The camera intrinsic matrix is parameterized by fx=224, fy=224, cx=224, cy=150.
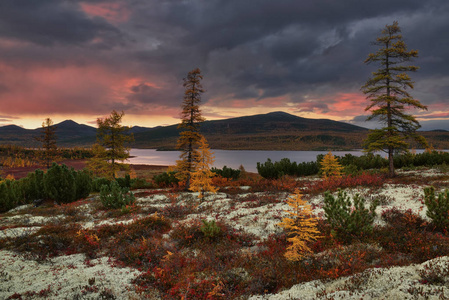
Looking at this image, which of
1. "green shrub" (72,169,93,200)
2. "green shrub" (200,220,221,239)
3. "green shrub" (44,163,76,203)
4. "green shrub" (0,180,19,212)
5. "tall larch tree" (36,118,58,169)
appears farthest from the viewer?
"tall larch tree" (36,118,58,169)

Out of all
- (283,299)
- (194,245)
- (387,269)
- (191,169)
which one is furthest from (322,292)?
(191,169)

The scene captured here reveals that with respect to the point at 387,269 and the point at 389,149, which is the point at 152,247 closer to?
the point at 387,269

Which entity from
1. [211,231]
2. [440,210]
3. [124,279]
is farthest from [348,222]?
[124,279]

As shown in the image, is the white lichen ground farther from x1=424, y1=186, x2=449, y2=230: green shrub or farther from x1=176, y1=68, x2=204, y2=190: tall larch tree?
x1=176, y1=68, x2=204, y2=190: tall larch tree

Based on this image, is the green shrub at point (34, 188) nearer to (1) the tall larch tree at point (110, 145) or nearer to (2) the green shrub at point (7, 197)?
(2) the green shrub at point (7, 197)

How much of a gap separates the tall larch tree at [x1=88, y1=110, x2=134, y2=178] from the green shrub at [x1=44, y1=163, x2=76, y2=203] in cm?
1065

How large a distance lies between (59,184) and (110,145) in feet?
42.9

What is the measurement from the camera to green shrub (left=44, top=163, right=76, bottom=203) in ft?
58.0

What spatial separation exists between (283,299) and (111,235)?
7.81m

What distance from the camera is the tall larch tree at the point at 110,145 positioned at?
29.4 metres

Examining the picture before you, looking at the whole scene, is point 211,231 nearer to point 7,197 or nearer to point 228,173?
point 7,197

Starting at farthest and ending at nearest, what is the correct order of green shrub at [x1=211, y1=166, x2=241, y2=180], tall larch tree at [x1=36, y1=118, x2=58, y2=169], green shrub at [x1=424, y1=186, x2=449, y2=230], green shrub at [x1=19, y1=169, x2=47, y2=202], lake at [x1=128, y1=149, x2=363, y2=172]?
lake at [x1=128, y1=149, x2=363, y2=172] → tall larch tree at [x1=36, y1=118, x2=58, y2=169] → green shrub at [x1=211, y1=166, x2=241, y2=180] → green shrub at [x1=19, y1=169, x2=47, y2=202] → green shrub at [x1=424, y1=186, x2=449, y2=230]

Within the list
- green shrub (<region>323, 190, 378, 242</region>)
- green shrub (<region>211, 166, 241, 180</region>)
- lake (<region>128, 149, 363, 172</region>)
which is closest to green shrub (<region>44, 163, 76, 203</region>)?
green shrub (<region>211, 166, 241, 180</region>)

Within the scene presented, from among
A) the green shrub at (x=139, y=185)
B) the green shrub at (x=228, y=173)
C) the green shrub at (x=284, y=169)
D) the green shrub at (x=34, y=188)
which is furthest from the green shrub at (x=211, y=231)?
the green shrub at (x=228, y=173)
